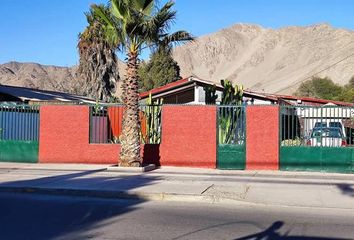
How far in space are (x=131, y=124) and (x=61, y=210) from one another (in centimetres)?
814

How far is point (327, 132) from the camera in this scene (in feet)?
62.5

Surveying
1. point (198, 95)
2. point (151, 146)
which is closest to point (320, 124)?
point (151, 146)

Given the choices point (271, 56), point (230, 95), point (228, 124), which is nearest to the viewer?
point (228, 124)

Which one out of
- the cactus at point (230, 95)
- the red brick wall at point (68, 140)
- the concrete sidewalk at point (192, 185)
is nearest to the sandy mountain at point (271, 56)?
the cactus at point (230, 95)

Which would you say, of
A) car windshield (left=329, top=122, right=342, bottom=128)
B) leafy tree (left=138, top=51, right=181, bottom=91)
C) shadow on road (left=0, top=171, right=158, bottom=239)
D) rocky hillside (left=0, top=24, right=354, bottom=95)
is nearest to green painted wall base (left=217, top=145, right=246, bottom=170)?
car windshield (left=329, top=122, right=342, bottom=128)

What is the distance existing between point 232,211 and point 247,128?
8646 mm

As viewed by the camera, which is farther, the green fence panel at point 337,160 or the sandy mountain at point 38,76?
the sandy mountain at point 38,76

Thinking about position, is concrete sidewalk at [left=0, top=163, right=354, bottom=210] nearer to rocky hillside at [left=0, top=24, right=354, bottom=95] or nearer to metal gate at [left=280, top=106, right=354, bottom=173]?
metal gate at [left=280, top=106, right=354, bottom=173]

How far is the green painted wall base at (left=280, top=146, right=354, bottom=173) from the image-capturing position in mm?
18828

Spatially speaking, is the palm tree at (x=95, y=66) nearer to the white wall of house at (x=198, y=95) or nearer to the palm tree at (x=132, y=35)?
the white wall of house at (x=198, y=95)

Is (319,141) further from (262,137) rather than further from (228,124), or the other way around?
(228,124)

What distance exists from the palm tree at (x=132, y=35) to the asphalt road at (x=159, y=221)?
6511 mm

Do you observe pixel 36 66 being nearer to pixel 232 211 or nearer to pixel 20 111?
pixel 20 111

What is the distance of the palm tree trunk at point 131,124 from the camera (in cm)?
1914
